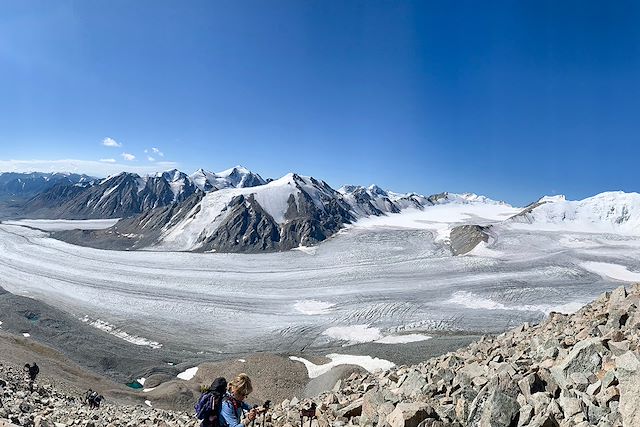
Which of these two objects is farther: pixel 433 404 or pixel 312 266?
pixel 312 266

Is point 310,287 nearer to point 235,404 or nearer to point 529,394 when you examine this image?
point 529,394

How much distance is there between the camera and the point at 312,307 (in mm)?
56531

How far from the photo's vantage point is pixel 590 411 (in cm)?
609

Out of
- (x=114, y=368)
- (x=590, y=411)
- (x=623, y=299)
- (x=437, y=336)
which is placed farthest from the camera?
(x=437, y=336)

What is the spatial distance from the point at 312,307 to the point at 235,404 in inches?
2056

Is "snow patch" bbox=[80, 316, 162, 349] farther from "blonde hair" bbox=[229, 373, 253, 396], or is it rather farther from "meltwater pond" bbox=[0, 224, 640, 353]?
"blonde hair" bbox=[229, 373, 253, 396]

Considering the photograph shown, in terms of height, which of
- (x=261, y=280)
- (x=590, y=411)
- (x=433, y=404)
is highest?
(x=590, y=411)

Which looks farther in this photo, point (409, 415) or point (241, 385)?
point (409, 415)

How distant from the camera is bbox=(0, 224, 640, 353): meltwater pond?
47.8 meters

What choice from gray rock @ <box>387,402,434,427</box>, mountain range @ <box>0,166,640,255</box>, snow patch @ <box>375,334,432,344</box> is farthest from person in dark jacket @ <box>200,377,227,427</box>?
mountain range @ <box>0,166,640,255</box>

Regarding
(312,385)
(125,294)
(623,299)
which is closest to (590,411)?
(623,299)

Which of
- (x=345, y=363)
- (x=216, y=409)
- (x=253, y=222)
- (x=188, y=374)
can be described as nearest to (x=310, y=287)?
(x=345, y=363)

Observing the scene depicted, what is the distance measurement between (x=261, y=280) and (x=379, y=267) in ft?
78.3

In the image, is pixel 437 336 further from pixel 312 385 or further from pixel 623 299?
pixel 623 299
